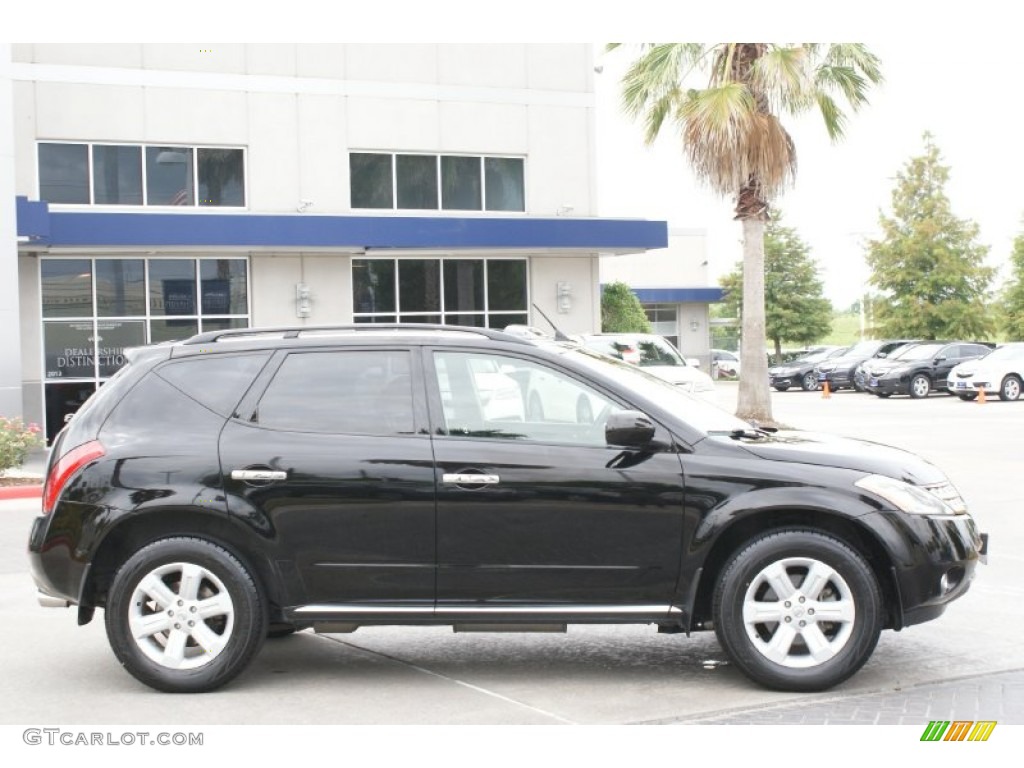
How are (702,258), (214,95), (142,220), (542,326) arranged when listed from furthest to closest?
1. (702,258)
2. (542,326)
3. (214,95)
4. (142,220)

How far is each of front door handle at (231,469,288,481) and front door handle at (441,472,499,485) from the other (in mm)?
782

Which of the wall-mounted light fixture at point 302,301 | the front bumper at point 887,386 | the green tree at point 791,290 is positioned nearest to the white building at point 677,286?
the green tree at point 791,290

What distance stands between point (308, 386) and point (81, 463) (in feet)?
3.80

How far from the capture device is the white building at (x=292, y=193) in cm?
2358

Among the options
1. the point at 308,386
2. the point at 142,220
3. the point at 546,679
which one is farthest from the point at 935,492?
the point at 142,220

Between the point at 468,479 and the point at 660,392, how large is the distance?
1145 millimetres

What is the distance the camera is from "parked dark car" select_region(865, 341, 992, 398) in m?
37.1

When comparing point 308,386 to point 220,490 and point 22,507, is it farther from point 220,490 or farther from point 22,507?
point 22,507

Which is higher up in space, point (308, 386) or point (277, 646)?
point (308, 386)

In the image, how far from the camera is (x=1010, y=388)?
111ft

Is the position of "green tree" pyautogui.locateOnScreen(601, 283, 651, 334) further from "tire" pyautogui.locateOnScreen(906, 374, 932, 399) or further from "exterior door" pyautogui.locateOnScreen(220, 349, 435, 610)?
"exterior door" pyautogui.locateOnScreen(220, 349, 435, 610)

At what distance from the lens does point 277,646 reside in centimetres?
746
